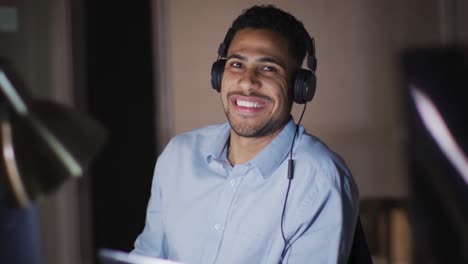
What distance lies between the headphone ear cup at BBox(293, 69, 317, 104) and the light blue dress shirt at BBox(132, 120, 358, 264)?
0.29ft

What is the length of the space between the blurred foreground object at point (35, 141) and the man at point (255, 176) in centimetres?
40

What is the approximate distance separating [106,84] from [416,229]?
4.53ft

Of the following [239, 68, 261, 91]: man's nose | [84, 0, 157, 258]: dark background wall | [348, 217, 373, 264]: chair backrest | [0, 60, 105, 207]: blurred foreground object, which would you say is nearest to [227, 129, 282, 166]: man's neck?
[239, 68, 261, 91]: man's nose

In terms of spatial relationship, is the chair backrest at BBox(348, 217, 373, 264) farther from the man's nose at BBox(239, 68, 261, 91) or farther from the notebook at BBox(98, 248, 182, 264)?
the notebook at BBox(98, 248, 182, 264)

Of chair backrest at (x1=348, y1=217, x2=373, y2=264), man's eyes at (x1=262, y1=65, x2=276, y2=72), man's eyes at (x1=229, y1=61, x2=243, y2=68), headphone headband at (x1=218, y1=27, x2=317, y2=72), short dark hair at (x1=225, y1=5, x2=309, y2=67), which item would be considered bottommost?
chair backrest at (x1=348, y1=217, x2=373, y2=264)

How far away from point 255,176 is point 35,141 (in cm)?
50

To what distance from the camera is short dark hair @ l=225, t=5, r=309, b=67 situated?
52.4 inches

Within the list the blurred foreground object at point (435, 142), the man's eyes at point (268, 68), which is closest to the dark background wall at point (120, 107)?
the man's eyes at point (268, 68)

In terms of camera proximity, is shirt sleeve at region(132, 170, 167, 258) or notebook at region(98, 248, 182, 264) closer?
notebook at region(98, 248, 182, 264)

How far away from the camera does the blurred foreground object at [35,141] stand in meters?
0.92

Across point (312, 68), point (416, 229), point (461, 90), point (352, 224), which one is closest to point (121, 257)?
point (416, 229)

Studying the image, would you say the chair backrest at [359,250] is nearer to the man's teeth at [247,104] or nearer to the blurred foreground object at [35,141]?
the man's teeth at [247,104]

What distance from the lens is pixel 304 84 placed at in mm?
1260

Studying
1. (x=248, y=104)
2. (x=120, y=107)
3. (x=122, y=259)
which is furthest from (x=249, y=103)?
(x=120, y=107)
